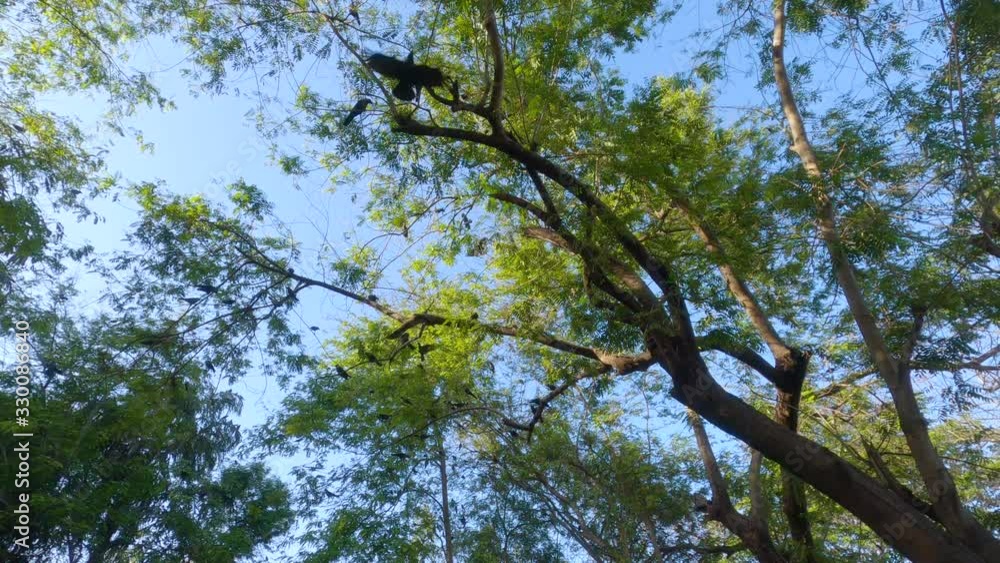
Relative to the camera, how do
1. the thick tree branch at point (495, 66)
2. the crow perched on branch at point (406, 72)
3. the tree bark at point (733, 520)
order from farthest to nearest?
the tree bark at point (733, 520) < the thick tree branch at point (495, 66) < the crow perched on branch at point (406, 72)

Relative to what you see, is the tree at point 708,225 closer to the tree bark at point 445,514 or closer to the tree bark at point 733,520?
the tree bark at point 733,520

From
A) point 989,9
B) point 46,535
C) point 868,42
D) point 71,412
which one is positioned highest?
point 868,42

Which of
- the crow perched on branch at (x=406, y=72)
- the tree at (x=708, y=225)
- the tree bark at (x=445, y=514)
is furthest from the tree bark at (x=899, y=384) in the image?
the tree bark at (x=445, y=514)

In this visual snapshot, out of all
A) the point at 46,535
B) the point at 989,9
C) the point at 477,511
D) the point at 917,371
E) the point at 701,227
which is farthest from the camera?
the point at 477,511

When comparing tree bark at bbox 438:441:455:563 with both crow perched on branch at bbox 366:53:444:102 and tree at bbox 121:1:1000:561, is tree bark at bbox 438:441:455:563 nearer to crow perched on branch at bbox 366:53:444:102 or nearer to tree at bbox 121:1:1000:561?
tree at bbox 121:1:1000:561

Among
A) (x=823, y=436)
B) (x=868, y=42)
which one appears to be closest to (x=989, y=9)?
(x=868, y=42)

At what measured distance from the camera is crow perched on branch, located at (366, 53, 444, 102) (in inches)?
165

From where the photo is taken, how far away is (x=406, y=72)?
13.9 ft

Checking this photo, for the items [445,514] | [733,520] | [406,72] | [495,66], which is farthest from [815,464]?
[445,514]

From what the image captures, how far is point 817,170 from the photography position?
5.55 meters

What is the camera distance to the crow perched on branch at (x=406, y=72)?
4191mm

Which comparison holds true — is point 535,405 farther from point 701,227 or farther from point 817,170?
point 817,170

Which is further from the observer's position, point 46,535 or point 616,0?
point 46,535

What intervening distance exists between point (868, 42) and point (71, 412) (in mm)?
8291
